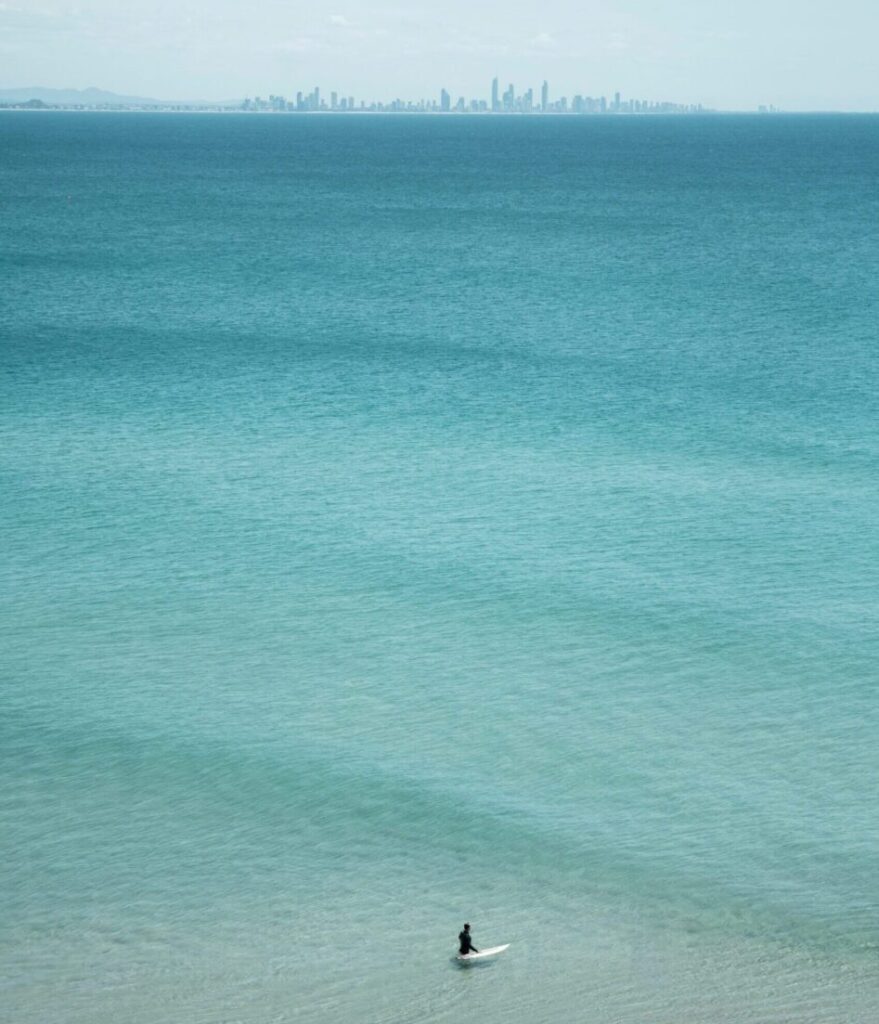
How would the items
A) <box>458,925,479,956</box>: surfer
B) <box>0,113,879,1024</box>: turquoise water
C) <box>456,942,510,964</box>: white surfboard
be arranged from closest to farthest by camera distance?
<box>458,925,479,956</box>: surfer
<box>456,942,510,964</box>: white surfboard
<box>0,113,879,1024</box>: turquoise water

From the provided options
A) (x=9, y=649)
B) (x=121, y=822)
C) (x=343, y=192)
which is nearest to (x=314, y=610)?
(x=9, y=649)

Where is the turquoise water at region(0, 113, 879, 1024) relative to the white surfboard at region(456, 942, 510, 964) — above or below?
above

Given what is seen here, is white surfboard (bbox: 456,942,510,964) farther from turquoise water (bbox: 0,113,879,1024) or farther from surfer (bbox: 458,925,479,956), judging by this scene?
turquoise water (bbox: 0,113,879,1024)

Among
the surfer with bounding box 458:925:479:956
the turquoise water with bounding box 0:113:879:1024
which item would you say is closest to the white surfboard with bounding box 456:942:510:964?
the surfer with bounding box 458:925:479:956

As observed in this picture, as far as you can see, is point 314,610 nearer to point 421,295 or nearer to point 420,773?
point 420,773

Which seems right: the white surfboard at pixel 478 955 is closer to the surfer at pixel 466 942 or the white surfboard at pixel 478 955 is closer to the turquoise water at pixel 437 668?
the surfer at pixel 466 942

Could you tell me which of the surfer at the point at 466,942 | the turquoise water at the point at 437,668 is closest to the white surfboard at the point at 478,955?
the surfer at the point at 466,942

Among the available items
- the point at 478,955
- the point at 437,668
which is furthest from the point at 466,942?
the point at 437,668
